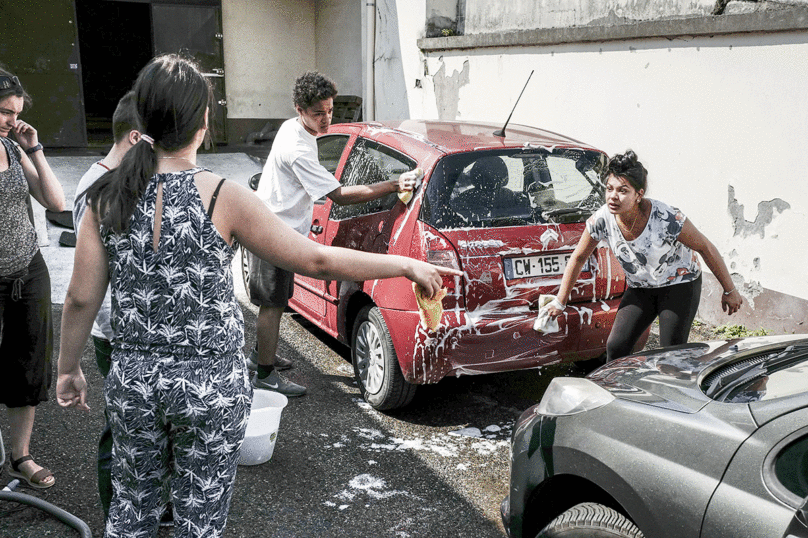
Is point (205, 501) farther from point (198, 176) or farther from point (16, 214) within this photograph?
point (16, 214)

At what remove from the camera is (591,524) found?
2221 millimetres

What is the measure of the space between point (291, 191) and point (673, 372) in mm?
2709

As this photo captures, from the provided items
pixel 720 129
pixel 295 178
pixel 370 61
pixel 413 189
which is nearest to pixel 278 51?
pixel 370 61

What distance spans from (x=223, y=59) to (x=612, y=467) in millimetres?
12625

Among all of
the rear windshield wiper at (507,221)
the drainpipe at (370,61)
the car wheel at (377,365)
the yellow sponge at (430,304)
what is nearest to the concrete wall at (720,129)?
the rear windshield wiper at (507,221)

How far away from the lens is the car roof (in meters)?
4.26

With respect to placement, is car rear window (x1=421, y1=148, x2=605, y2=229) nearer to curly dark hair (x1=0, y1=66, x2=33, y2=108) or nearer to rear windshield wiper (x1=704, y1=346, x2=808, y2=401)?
rear windshield wiper (x1=704, y1=346, x2=808, y2=401)

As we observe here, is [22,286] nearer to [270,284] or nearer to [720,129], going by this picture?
[270,284]

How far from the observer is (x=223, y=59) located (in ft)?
43.6

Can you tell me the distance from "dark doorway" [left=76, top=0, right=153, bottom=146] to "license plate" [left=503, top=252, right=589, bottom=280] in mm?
15853

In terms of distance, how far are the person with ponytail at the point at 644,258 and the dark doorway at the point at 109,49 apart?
16.2 metres

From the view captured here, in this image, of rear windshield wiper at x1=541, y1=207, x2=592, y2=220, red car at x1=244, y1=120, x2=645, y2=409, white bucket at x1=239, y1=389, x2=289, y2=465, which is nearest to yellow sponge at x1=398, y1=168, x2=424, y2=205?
red car at x1=244, y1=120, x2=645, y2=409

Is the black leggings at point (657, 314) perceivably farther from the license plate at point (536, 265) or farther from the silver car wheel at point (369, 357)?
the silver car wheel at point (369, 357)

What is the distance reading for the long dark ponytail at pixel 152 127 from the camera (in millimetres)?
1896
